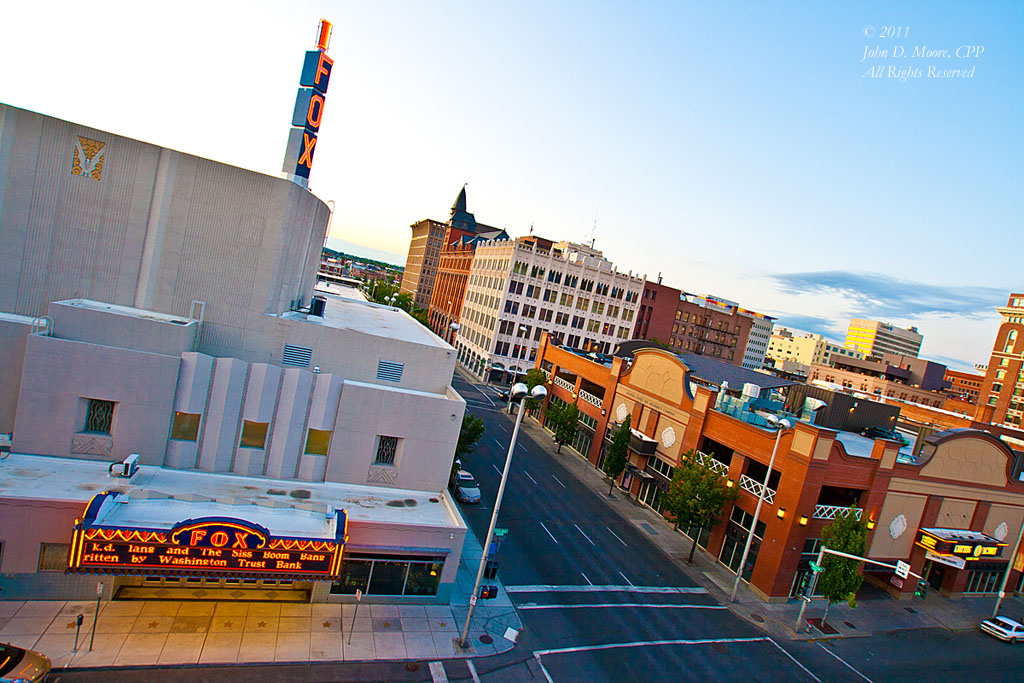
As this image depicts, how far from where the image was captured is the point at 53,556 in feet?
62.0

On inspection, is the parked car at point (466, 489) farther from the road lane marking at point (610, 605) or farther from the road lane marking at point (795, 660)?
the road lane marking at point (795, 660)

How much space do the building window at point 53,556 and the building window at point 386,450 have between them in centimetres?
1180

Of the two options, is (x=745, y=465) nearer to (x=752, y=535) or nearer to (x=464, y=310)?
(x=752, y=535)

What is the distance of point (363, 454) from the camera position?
25.3 metres

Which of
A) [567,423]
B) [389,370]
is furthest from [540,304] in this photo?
[389,370]

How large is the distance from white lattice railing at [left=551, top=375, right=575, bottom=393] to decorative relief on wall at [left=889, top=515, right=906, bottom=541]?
31.4 meters

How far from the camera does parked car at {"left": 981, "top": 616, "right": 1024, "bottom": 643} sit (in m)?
32.1

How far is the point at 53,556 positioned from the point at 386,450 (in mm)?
12747

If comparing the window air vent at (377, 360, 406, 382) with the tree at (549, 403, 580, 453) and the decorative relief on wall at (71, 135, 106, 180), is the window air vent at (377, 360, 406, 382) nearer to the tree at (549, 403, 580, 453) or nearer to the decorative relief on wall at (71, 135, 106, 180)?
the decorative relief on wall at (71, 135, 106, 180)

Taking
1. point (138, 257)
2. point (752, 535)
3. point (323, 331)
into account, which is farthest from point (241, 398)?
point (752, 535)

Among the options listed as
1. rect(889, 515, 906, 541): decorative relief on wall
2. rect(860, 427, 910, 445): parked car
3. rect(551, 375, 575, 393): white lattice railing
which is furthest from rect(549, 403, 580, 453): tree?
rect(889, 515, 906, 541): decorative relief on wall

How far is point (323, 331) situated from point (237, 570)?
36.6ft

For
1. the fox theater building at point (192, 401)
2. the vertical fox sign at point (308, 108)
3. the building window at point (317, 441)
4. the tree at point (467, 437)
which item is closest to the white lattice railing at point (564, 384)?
the tree at point (467, 437)

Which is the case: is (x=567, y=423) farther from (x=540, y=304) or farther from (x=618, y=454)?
(x=540, y=304)
